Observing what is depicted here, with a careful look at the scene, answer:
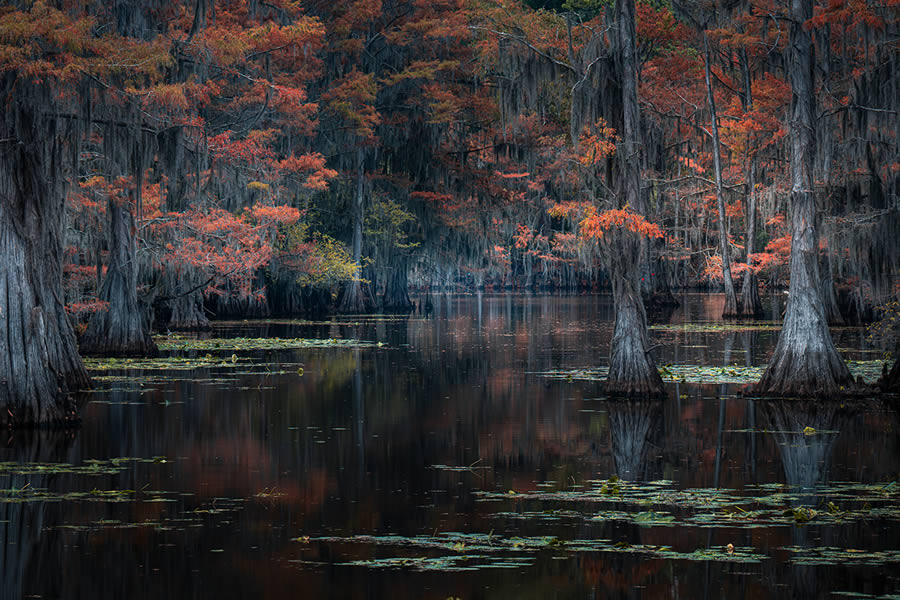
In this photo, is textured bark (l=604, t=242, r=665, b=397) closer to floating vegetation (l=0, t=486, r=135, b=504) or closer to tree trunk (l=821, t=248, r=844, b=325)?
floating vegetation (l=0, t=486, r=135, b=504)

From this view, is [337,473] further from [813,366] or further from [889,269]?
[889,269]

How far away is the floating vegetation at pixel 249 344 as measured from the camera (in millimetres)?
26922

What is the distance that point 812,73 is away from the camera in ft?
55.5

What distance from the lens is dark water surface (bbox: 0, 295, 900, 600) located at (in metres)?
6.89

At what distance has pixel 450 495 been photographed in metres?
9.59

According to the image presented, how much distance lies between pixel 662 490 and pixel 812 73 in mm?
9722

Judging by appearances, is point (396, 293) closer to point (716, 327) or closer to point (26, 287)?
point (716, 327)

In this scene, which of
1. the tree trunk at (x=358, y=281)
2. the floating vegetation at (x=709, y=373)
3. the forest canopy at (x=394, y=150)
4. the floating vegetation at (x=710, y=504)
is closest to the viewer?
the floating vegetation at (x=710, y=504)

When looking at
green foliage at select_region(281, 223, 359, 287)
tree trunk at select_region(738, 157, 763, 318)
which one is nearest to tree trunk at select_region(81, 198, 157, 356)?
green foliage at select_region(281, 223, 359, 287)

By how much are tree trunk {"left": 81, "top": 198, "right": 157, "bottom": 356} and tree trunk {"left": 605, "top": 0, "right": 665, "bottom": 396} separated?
38.1 feet

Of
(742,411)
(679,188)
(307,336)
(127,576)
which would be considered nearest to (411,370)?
(742,411)

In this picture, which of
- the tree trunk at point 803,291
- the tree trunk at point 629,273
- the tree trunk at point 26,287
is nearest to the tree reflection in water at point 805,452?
the tree trunk at point 803,291

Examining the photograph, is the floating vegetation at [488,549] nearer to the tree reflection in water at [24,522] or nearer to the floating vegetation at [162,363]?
the tree reflection in water at [24,522]

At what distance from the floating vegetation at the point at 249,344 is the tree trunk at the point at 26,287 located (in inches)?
465
